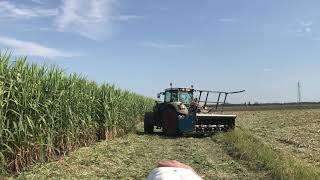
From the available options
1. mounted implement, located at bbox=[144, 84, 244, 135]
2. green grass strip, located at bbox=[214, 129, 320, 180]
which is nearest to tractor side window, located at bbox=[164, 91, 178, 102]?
mounted implement, located at bbox=[144, 84, 244, 135]

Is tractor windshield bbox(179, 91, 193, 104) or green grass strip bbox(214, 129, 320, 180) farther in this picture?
tractor windshield bbox(179, 91, 193, 104)

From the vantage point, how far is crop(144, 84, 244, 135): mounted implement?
22.2 m

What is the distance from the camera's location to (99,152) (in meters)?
14.3

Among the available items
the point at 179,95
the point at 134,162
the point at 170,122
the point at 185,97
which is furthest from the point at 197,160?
the point at 185,97

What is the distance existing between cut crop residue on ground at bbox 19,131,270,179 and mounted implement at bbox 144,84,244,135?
393 cm

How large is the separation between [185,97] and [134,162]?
11.6 m

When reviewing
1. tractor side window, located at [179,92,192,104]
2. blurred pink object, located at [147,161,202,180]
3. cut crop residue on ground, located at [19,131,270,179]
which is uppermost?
tractor side window, located at [179,92,192,104]

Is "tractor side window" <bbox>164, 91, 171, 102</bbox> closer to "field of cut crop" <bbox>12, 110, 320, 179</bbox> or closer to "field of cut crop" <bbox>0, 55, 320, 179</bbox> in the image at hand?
"field of cut crop" <bbox>12, 110, 320, 179</bbox>

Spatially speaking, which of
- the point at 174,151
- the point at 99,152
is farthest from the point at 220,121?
the point at 99,152

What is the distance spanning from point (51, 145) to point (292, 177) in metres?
5.05

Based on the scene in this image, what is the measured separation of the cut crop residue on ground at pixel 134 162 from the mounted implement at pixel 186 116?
3.93m

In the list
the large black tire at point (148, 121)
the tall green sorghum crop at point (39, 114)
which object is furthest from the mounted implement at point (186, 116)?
the tall green sorghum crop at point (39, 114)

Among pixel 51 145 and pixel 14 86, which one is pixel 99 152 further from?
pixel 14 86

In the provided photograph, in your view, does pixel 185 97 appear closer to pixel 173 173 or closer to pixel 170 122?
pixel 170 122
